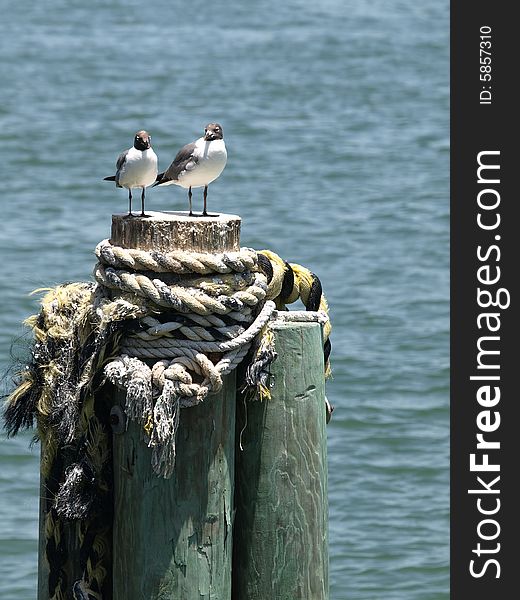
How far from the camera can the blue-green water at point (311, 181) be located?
8.97m

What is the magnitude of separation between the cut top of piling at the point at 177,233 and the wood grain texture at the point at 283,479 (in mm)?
377

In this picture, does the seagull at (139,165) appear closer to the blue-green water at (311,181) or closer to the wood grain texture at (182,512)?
the wood grain texture at (182,512)

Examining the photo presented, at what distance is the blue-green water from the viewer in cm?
897

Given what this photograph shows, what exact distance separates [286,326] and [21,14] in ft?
92.6

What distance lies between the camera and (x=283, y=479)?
13.8 ft

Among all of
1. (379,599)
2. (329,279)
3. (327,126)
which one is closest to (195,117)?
(327,126)

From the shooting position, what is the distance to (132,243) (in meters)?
4.00

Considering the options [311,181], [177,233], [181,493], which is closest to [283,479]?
[181,493]

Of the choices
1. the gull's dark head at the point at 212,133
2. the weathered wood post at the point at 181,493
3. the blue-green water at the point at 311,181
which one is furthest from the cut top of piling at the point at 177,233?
the blue-green water at the point at 311,181

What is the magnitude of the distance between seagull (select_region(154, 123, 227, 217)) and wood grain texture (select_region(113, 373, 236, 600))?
2.14ft

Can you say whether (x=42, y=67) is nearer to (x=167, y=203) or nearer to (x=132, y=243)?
(x=167, y=203)

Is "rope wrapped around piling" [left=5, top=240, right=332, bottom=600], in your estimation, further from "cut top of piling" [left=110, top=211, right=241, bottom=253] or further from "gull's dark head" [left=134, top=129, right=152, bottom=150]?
"gull's dark head" [left=134, top=129, right=152, bottom=150]

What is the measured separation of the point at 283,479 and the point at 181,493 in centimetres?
37

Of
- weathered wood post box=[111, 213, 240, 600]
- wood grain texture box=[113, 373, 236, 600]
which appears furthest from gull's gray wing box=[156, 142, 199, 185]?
wood grain texture box=[113, 373, 236, 600]
